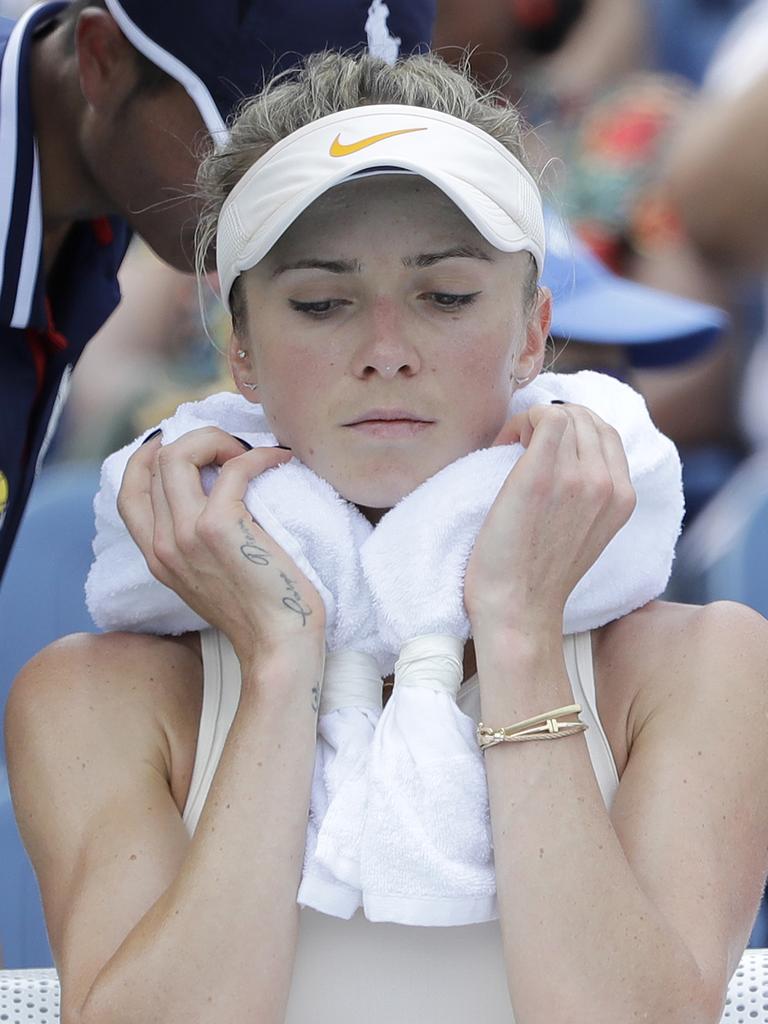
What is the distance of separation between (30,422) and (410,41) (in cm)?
81

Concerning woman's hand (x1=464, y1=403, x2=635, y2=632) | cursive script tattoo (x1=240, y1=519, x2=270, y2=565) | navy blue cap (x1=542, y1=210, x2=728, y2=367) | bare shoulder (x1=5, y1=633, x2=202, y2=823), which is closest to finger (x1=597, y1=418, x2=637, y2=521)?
woman's hand (x1=464, y1=403, x2=635, y2=632)

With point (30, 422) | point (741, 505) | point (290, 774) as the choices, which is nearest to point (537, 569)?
point (290, 774)

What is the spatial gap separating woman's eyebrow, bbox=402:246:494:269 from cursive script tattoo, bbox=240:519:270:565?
11.6 inches

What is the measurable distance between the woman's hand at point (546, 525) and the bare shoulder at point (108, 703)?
0.32 meters

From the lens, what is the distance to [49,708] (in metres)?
1.38

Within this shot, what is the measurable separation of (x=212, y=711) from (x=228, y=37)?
93cm

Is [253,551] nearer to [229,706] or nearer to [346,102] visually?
[229,706]

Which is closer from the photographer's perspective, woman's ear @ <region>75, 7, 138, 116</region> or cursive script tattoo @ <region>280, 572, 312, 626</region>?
cursive script tattoo @ <region>280, 572, 312, 626</region>

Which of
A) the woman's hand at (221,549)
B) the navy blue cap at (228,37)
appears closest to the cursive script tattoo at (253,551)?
the woman's hand at (221,549)

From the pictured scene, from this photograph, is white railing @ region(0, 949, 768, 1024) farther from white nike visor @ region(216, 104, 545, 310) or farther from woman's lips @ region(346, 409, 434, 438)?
white nike visor @ region(216, 104, 545, 310)

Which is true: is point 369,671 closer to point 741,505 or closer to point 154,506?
point 154,506

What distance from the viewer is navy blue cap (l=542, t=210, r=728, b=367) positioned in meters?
2.53

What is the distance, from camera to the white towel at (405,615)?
1.23 metres

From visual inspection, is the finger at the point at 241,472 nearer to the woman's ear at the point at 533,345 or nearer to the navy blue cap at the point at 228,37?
the woman's ear at the point at 533,345
